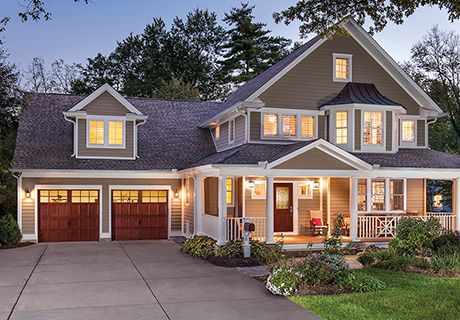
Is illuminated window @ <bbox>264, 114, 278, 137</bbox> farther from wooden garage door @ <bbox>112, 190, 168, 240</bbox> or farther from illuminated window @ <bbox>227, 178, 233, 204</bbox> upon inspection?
wooden garage door @ <bbox>112, 190, 168, 240</bbox>

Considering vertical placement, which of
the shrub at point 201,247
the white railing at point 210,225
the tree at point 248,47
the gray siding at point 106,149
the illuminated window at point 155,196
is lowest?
the shrub at point 201,247

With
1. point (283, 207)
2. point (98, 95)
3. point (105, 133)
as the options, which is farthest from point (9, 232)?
point (283, 207)

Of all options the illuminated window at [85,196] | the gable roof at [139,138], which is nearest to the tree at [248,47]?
the gable roof at [139,138]

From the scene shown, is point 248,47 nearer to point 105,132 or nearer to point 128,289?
point 105,132

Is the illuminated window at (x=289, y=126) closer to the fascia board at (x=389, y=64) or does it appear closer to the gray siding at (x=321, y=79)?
the gray siding at (x=321, y=79)

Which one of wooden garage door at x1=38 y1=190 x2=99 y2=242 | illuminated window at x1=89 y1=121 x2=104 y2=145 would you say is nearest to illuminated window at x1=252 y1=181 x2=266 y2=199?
wooden garage door at x1=38 y1=190 x2=99 y2=242

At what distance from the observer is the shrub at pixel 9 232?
1692cm

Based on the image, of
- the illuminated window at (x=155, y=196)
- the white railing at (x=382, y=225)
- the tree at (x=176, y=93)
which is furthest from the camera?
the tree at (x=176, y=93)

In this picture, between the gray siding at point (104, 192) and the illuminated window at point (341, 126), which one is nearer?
the illuminated window at point (341, 126)

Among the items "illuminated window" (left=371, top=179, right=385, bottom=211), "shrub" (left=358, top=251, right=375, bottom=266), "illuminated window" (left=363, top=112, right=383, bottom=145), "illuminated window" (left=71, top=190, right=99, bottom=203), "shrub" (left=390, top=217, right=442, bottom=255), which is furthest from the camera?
"illuminated window" (left=71, top=190, right=99, bottom=203)

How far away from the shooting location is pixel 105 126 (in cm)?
1923

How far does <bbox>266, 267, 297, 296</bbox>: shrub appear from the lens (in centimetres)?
948

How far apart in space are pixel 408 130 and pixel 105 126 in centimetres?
1300

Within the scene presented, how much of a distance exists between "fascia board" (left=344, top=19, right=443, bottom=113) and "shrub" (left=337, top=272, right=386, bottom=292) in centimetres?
1109
